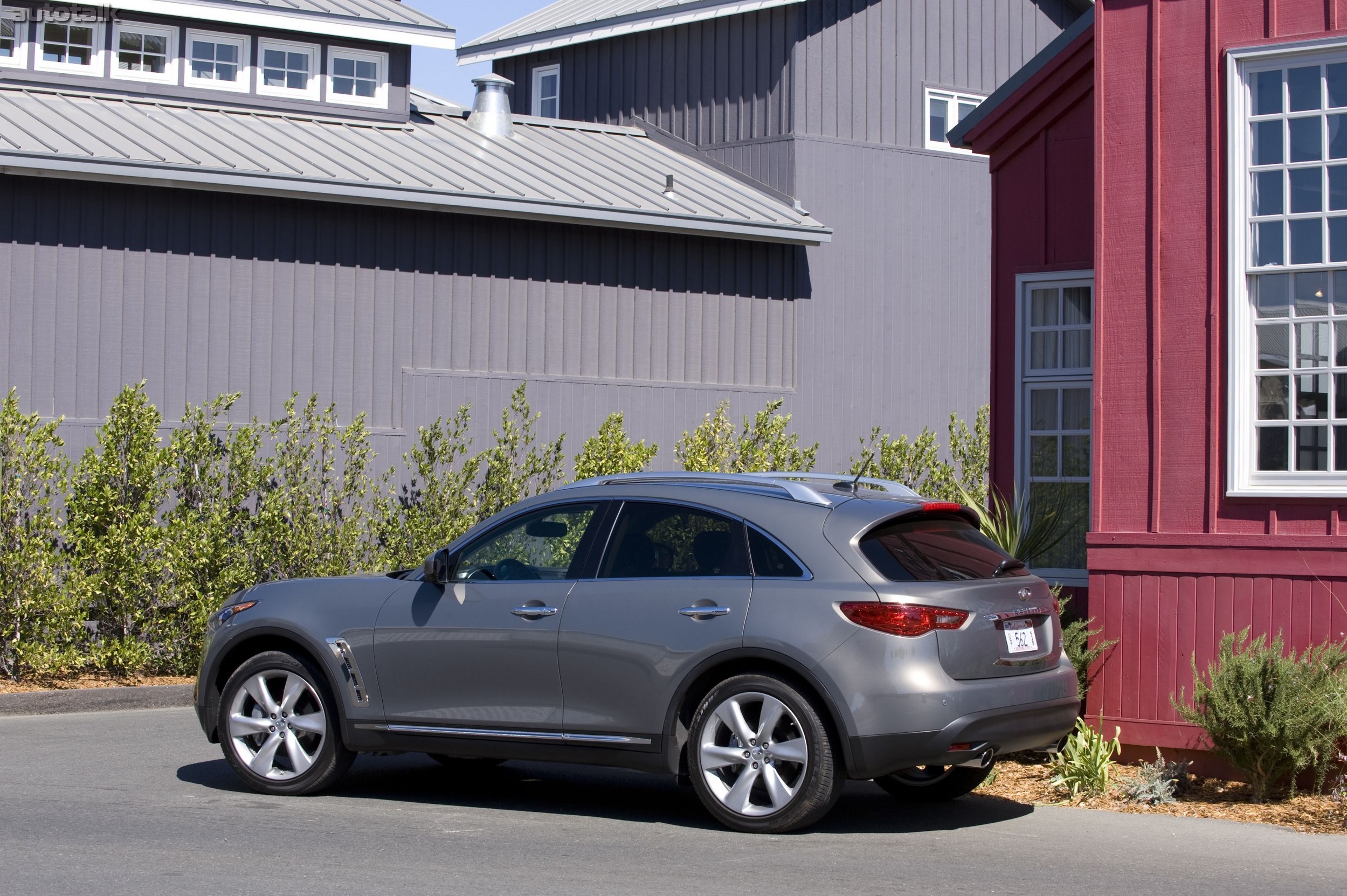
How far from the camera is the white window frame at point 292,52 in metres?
18.3

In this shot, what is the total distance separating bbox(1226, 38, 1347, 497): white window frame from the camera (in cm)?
873

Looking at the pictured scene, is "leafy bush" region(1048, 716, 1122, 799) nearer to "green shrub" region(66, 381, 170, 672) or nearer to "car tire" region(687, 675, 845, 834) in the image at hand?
"car tire" region(687, 675, 845, 834)

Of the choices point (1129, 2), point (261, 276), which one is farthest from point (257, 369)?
point (1129, 2)

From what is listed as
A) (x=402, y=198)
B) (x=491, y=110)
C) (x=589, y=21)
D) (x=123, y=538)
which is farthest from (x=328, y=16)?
(x=123, y=538)

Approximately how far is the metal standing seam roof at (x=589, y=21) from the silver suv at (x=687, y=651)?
518 inches

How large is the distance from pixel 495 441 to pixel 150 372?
3.43 meters

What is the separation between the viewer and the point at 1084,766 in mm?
8578

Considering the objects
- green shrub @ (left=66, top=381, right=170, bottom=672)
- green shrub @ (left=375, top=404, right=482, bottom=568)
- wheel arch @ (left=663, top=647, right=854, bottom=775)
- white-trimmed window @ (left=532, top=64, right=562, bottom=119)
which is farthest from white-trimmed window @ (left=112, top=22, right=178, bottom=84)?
wheel arch @ (left=663, top=647, right=854, bottom=775)

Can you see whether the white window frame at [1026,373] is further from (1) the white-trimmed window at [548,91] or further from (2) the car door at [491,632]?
(1) the white-trimmed window at [548,91]

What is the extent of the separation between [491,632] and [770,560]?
1.50 metres

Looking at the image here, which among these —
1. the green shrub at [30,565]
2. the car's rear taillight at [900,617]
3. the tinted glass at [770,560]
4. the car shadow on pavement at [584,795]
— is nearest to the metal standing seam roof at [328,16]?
the green shrub at [30,565]

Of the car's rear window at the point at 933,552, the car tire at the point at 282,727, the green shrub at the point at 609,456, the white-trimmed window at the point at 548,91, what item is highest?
the white-trimmed window at the point at 548,91

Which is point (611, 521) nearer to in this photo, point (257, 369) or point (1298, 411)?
point (1298, 411)

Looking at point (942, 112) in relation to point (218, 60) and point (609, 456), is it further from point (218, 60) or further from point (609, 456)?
point (218, 60)
